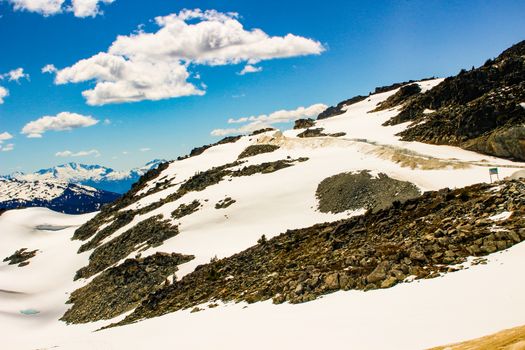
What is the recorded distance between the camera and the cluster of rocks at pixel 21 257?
7397 centimetres

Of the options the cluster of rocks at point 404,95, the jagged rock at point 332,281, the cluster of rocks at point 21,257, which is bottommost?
→ the jagged rock at point 332,281

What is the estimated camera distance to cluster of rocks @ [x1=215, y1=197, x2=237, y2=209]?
2215 inches

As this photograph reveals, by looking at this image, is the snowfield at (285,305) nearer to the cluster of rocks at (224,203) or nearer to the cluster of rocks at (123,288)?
the cluster of rocks at (224,203)

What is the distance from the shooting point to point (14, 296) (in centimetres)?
5531

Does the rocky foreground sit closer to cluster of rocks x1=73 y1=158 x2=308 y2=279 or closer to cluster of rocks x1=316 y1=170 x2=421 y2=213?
cluster of rocks x1=316 y1=170 x2=421 y2=213

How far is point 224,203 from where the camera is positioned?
57.1 meters

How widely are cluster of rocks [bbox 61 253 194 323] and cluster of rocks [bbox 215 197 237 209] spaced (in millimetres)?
13576

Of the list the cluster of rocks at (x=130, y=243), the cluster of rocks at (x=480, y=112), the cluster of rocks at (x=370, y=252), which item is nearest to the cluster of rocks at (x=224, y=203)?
the cluster of rocks at (x=130, y=243)

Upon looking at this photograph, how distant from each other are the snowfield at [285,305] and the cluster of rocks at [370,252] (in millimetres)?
971

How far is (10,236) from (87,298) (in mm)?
69713

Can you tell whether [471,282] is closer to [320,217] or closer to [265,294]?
[265,294]

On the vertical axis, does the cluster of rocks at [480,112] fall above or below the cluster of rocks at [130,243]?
above

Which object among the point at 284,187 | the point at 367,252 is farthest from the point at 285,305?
the point at 284,187

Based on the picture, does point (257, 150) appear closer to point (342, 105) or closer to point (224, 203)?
point (224, 203)
